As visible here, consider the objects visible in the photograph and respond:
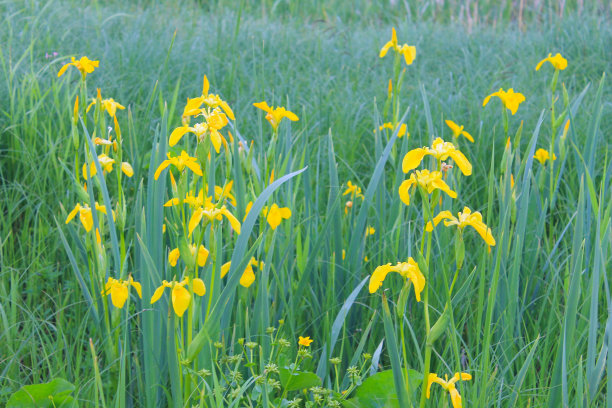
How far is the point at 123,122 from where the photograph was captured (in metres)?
2.38

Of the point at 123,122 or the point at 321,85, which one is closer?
the point at 123,122

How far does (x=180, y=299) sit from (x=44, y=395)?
0.39 metres

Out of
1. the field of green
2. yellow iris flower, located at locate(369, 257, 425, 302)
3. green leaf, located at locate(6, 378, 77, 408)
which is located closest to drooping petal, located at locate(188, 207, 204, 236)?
the field of green

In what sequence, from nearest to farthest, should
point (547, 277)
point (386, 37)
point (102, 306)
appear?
1. point (102, 306)
2. point (547, 277)
3. point (386, 37)

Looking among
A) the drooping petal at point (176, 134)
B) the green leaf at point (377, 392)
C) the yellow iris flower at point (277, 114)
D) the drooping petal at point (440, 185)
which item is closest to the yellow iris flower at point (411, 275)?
the drooping petal at point (440, 185)

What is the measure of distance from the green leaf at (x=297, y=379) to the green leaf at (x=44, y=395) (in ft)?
1.28

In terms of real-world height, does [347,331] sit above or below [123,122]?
below

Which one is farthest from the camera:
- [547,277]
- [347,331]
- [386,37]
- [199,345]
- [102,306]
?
[386,37]

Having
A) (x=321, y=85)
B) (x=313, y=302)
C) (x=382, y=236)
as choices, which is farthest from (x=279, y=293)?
(x=321, y=85)

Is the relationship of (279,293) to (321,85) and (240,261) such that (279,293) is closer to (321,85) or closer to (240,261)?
(240,261)

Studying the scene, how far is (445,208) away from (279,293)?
0.45 meters

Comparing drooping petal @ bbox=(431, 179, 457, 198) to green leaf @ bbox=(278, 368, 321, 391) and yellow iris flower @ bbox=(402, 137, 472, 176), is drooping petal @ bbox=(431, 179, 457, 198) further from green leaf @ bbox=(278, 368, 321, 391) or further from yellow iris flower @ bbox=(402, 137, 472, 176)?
green leaf @ bbox=(278, 368, 321, 391)

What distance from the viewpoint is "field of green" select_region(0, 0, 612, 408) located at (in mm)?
1122

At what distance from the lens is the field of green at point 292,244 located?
3.68ft
